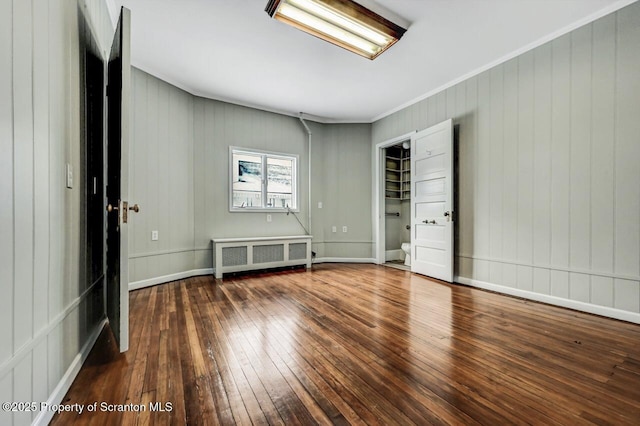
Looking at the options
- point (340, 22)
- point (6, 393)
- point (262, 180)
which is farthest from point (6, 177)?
point (262, 180)

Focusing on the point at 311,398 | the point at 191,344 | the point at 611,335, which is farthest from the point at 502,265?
the point at 191,344

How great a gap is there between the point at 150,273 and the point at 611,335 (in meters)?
4.48

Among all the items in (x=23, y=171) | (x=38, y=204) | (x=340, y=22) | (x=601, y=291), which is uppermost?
(x=340, y=22)

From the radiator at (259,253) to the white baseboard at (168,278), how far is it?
277 mm

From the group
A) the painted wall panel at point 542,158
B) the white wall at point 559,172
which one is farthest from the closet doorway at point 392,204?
the painted wall panel at point 542,158

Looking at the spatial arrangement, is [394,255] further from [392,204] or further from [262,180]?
[262,180]

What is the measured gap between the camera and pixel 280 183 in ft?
15.4

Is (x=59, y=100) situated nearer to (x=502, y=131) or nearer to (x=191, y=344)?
(x=191, y=344)

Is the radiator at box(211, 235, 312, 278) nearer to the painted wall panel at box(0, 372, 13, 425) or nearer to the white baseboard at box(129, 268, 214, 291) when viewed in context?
the white baseboard at box(129, 268, 214, 291)

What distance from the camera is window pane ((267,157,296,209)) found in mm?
4582

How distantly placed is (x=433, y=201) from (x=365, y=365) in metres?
2.81

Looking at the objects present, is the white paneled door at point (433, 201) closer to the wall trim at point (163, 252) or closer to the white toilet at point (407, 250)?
the white toilet at point (407, 250)

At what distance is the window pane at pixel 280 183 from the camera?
458cm

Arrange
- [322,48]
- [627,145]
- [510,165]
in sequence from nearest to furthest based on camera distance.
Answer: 1. [627,145]
2. [322,48]
3. [510,165]
